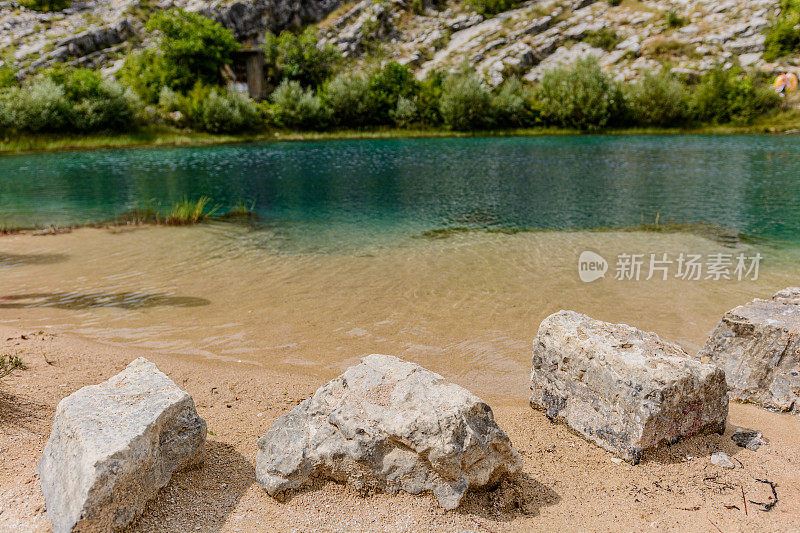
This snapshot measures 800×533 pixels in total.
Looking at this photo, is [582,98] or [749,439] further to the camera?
[582,98]

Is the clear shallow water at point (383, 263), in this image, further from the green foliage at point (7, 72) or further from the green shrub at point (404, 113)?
the green foliage at point (7, 72)

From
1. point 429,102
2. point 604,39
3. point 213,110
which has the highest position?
point 604,39

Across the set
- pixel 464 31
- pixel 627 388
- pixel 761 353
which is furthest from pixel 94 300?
pixel 464 31

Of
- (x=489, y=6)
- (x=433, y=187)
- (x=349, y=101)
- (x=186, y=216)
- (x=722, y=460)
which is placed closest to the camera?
(x=722, y=460)

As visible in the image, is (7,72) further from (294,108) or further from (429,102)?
(429,102)

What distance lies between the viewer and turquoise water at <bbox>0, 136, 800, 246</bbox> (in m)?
16.9

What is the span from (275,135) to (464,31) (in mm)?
44155

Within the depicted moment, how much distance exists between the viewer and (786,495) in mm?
3754

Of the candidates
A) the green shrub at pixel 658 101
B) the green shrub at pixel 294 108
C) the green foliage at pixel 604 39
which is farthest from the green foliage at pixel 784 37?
the green shrub at pixel 294 108

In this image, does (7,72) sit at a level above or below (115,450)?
above

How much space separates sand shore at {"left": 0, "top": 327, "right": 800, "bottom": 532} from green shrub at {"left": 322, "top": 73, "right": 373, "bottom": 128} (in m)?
60.6

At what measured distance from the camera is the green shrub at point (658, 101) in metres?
57.0

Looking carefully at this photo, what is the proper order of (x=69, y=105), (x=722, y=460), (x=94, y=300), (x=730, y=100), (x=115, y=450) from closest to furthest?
(x=115, y=450) → (x=722, y=460) → (x=94, y=300) → (x=69, y=105) → (x=730, y=100)

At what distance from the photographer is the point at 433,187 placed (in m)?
24.2
